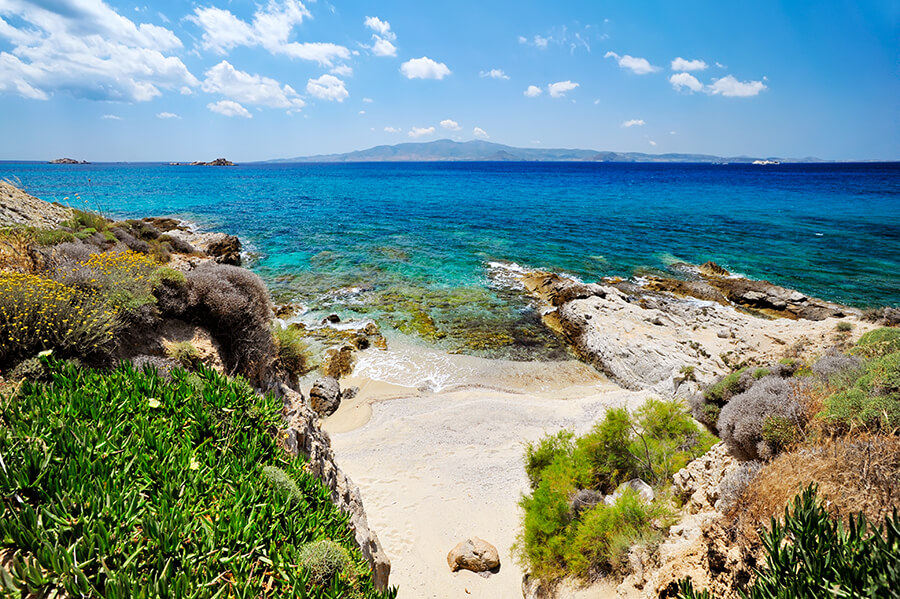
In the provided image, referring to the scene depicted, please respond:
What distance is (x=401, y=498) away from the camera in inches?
364

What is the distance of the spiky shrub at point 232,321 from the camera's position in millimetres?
7902

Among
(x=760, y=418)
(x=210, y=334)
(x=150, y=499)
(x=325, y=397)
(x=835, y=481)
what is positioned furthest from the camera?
(x=325, y=397)

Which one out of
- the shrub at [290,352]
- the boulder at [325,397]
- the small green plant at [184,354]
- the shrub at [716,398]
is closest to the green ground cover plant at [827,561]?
the shrub at [716,398]

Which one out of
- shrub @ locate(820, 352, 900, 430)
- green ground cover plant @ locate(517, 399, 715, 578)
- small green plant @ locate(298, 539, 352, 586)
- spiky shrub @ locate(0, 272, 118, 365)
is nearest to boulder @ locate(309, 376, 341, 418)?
green ground cover plant @ locate(517, 399, 715, 578)

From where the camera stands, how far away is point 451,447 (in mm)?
11242

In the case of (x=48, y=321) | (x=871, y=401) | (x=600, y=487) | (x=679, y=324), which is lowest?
(x=600, y=487)

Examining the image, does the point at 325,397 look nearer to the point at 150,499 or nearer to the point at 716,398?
the point at 150,499

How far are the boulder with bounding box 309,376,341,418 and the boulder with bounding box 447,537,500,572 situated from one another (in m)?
6.79

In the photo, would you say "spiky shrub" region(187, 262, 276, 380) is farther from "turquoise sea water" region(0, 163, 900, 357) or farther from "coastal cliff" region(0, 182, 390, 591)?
"turquoise sea water" region(0, 163, 900, 357)

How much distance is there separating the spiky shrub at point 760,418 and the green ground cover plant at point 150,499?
629 cm

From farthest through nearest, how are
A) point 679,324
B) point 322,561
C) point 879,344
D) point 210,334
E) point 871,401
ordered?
point 679,324 → point 879,344 → point 210,334 → point 871,401 → point 322,561

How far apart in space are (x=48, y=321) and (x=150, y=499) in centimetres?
403

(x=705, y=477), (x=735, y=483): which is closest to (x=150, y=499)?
(x=735, y=483)

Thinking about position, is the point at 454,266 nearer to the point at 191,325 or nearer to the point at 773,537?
the point at 191,325
